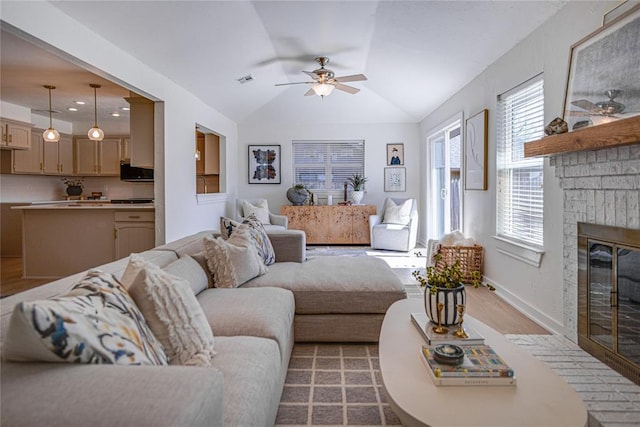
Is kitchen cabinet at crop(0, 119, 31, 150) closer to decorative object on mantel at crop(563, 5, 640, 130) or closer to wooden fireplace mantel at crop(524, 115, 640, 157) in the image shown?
wooden fireplace mantel at crop(524, 115, 640, 157)

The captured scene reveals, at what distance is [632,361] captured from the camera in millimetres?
2131

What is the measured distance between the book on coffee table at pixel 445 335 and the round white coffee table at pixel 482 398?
0.31ft

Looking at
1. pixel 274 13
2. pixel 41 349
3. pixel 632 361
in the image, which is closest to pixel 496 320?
pixel 632 361

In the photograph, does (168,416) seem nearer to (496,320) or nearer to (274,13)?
(496,320)

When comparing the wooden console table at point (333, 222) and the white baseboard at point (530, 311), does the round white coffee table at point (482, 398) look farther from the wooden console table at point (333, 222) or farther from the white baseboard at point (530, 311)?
the wooden console table at point (333, 222)

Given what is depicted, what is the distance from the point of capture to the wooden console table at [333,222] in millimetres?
7551

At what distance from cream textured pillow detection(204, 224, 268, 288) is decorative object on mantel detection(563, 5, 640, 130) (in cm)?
238

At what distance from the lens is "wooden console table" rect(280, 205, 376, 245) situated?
24.8ft

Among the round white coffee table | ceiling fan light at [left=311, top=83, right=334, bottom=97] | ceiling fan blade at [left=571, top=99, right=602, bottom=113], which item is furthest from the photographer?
ceiling fan light at [left=311, top=83, right=334, bottom=97]

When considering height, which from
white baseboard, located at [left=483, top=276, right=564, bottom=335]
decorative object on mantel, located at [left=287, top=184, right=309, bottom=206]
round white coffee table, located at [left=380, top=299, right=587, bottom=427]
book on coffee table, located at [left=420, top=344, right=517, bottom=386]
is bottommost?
white baseboard, located at [left=483, top=276, right=564, bottom=335]

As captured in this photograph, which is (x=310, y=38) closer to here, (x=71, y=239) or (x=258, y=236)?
(x=258, y=236)

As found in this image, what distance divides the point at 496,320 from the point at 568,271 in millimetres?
749

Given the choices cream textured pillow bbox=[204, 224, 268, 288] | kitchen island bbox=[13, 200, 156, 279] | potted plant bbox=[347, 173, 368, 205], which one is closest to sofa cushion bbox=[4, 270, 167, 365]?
cream textured pillow bbox=[204, 224, 268, 288]

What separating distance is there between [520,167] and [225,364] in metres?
3.27
